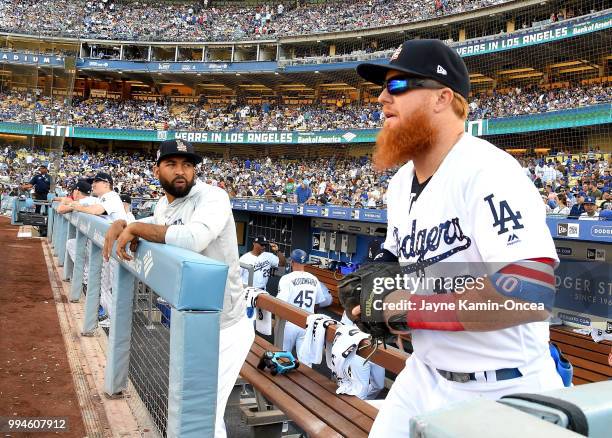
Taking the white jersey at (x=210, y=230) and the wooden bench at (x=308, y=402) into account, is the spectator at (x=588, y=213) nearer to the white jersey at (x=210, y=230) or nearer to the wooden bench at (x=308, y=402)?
the wooden bench at (x=308, y=402)

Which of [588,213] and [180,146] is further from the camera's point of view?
[588,213]

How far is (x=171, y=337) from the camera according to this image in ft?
5.85

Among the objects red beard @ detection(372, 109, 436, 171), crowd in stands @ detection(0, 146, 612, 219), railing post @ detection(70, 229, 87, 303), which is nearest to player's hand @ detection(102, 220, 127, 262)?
red beard @ detection(372, 109, 436, 171)

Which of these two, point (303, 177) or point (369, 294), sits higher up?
point (303, 177)

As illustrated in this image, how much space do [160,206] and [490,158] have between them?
210 centimetres

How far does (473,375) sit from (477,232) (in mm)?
378

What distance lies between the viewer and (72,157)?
35344mm

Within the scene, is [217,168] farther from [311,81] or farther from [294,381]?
[294,381]

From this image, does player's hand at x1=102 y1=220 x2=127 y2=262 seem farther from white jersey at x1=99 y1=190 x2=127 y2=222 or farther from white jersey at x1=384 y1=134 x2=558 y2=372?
white jersey at x1=99 y1=190 x2=127 y2=222

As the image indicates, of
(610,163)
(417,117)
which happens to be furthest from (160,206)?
(610,163)

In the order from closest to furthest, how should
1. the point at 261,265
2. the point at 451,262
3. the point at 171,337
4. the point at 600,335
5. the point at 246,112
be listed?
1. the point at 451,262
2. the point at 171,337
3. the point at 600,335
4. the point at 261,265
5. the point at 246,112

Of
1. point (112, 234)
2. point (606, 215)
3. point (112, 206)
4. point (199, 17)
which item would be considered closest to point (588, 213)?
point (606, 215)

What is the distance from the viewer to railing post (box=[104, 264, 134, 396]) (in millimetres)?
2781

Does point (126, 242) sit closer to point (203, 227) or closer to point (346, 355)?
point (203, 227)
